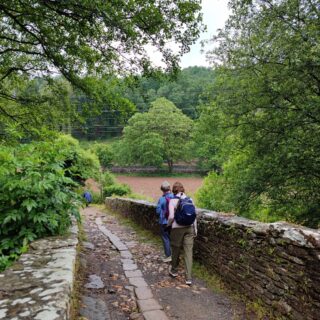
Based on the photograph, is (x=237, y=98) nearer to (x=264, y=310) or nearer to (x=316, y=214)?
(x=316, y=214)

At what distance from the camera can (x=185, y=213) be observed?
5617 mm

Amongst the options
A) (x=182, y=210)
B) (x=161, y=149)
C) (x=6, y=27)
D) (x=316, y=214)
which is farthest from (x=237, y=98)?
(x=161, y=149)

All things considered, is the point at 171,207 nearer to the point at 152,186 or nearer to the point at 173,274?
the point at 173,274

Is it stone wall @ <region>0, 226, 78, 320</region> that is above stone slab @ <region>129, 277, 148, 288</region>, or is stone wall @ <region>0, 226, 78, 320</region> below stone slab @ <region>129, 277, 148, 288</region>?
above

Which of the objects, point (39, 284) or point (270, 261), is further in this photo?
point (270, 261)

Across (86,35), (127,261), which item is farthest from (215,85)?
(127,261)

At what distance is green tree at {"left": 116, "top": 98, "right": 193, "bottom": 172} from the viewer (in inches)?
2362

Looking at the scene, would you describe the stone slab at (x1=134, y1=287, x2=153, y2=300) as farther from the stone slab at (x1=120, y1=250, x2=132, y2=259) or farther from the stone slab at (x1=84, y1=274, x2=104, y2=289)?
the stone slab at (x1=120, y1=250, x2=132, y2=259)

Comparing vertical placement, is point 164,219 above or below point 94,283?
above

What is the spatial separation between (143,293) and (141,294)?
63mm

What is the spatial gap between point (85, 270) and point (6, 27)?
6987 mm

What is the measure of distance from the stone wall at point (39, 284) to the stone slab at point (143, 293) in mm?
1463

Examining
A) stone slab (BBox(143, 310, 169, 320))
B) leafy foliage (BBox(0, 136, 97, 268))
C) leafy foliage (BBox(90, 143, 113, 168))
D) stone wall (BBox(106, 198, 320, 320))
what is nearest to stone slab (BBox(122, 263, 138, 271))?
stone wall (BBox(106, 198, 320, 320))

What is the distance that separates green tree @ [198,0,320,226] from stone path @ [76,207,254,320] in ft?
16.9
